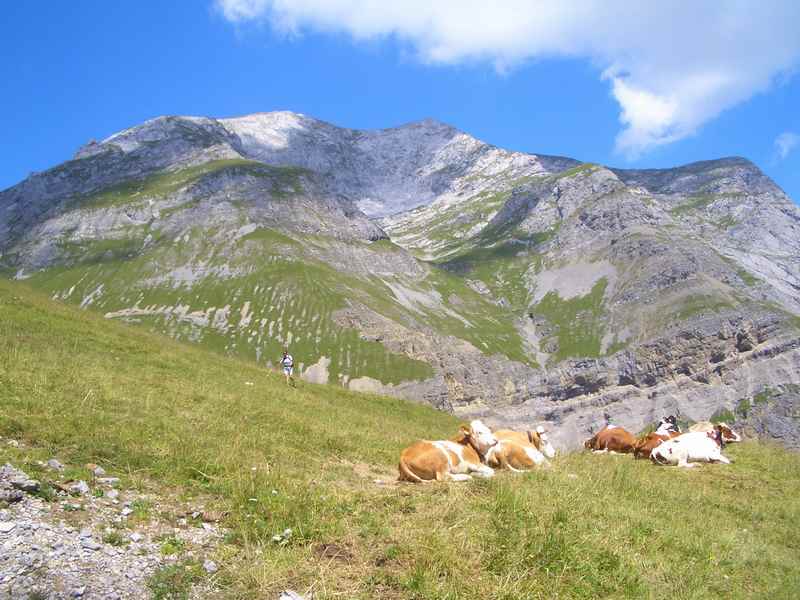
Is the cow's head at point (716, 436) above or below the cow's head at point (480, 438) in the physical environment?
above

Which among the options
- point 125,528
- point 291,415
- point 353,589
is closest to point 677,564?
point 353,589

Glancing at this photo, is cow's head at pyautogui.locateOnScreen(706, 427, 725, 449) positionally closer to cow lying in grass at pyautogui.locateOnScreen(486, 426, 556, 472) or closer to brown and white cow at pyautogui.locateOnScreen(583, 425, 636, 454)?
brown and white cow at pyautogui.locateOnScreen(583, 425, 636, 454)

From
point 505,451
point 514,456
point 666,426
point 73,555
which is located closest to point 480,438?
point 505,451

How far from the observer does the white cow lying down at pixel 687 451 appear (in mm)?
19875

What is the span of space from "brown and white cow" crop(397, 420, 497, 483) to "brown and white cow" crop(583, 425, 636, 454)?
820 cm

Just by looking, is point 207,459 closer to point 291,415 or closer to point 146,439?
point 146,439

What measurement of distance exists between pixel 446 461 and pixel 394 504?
4.35 meters

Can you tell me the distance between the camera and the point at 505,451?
1691cm

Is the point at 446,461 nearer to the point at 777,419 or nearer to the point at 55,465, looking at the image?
the point at 55,465

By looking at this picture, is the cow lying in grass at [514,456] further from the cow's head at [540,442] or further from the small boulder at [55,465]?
the small boulder at [55,465]

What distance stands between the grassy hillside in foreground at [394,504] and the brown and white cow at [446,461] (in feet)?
4.37

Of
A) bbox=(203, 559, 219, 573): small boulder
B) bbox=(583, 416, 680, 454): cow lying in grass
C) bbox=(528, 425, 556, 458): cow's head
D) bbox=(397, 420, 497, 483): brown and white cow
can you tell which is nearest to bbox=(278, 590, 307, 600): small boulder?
bbox=(203, 559, 219, 573): small boulder

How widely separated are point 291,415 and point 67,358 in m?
8.50

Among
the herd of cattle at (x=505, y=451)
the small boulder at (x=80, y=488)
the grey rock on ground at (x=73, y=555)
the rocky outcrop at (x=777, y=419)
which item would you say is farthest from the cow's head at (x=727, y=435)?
the rocky outcrop at (x=777, y=419)
